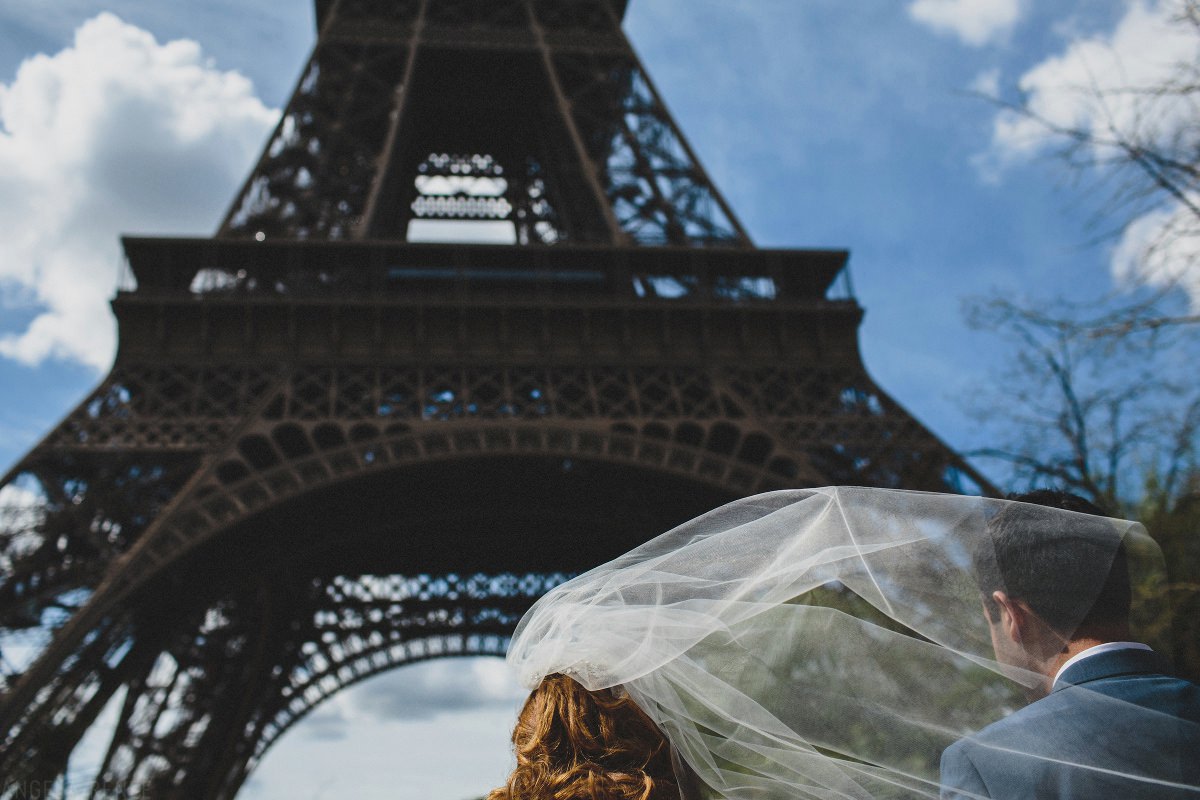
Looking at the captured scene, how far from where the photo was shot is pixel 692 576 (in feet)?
7.00

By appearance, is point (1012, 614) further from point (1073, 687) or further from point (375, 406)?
point (375, 406)

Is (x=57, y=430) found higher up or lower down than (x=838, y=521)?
higher up

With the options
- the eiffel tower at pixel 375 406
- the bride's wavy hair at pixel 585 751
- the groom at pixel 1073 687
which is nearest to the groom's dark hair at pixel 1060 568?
the groom at pixel 1073 687

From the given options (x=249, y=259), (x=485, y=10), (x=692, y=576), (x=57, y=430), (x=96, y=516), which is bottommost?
(x=692, y=576)

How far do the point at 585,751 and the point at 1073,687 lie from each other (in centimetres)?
80

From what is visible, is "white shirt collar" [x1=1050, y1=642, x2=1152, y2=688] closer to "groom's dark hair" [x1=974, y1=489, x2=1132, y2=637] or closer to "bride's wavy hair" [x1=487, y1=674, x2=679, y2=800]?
"groom's dark hair" [x1=974, y1=489, x2=1132, y2=637]

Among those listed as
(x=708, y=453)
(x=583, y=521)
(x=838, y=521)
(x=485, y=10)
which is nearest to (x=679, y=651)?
(x=838, y=521)

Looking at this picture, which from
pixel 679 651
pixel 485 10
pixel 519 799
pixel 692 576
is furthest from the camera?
pixel 485 10

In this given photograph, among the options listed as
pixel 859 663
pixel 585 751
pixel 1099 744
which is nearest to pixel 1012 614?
pixel 1099 744

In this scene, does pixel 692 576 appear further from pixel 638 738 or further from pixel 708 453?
pixel 708 453

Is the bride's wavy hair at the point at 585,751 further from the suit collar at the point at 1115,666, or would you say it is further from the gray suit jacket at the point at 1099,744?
the suit collar at the point at 1115,666

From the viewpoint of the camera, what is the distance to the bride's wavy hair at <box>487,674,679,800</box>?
1595 millimetres

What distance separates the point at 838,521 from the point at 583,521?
52.7 ft

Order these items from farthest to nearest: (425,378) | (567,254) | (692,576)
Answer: (567,254) → (425,378) → (692,576)
